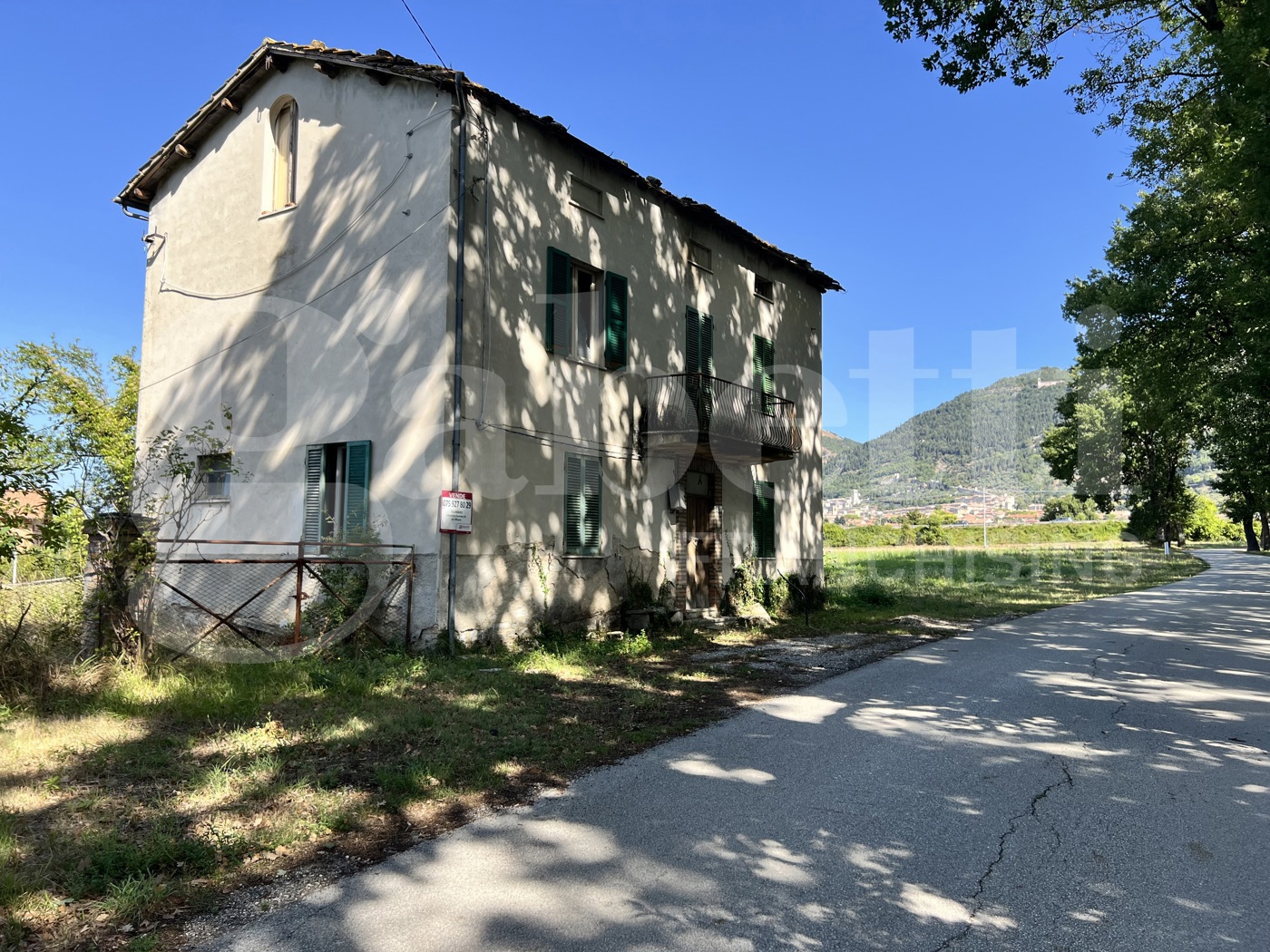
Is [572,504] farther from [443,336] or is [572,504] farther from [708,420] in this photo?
[443,336]

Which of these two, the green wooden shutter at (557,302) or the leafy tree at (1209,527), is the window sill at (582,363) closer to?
the green wooden shutter at (557,302)

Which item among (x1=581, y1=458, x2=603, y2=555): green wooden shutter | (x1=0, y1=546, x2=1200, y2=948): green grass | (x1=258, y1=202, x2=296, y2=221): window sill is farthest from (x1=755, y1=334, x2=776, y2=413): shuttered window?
(x1=258, y1=202, x2=296, y2=221): window sill

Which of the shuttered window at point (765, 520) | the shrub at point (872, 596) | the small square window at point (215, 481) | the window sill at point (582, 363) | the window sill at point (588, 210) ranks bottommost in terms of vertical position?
the shrub at point (872, 596)

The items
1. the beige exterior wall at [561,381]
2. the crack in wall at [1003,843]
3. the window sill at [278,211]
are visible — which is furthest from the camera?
the window sill at [278,211]

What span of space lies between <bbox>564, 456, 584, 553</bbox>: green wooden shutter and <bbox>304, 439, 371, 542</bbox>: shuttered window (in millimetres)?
2870

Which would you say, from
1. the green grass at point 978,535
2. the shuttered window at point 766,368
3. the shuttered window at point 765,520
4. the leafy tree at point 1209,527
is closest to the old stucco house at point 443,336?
A: the shuttered window at point 766,368

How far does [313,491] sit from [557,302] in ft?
15.1

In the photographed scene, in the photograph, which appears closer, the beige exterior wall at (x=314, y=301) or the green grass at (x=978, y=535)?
the beige exterior wall at (x=314, y=301)

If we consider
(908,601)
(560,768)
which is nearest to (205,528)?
(560,768)

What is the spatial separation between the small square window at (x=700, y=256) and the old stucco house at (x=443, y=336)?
43 mm

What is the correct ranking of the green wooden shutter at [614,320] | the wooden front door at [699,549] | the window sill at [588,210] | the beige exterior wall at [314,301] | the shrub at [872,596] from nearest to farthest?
the beige exterior wall at [314,301] < the window sill at [588,210] < the green wooden shutter at [614,320] < the wooden front door at [699,549] < the shrub at [872,596]

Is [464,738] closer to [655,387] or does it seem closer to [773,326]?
[655,387]

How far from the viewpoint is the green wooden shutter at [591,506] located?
39.8 ft

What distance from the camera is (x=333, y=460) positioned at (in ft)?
36.9
